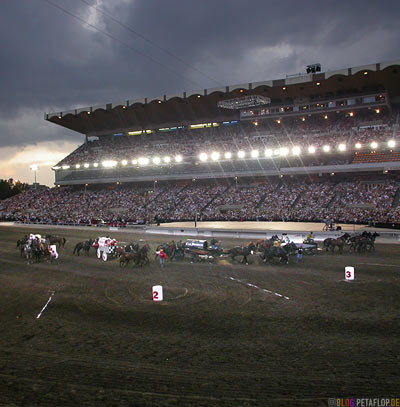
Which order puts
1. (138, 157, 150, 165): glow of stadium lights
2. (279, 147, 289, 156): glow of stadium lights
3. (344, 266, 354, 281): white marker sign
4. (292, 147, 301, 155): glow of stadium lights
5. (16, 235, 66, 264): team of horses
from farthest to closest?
(138, 157, 150, 165): glow of stadium lights < (279, 147, 289, 156): glow of stadium lights < (292, 147, 301, 155): glow of stadium lights < (16, 235, 66, 264): team of horses < (344, 266, 354, 281): white marker sign

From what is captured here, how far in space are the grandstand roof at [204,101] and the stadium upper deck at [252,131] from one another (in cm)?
13

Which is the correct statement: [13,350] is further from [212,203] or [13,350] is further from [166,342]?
[212,203]

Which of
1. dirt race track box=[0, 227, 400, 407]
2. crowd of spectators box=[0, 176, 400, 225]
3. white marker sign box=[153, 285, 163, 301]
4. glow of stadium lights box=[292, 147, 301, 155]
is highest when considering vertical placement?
glow of stadium lights box=[292, 147, 301, 155]

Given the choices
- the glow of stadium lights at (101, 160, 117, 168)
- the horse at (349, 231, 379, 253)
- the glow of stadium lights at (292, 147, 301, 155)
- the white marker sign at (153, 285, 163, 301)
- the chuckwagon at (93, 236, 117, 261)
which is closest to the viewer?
the white marker sign at (153, 285, 163, 301)

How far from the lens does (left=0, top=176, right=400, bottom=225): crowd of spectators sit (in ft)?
117

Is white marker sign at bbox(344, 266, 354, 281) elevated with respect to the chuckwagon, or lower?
lower

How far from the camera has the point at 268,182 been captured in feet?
153

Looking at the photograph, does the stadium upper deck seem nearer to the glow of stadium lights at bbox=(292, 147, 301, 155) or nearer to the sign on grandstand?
the glow of stadium lights at bbox=(292, 147, 301, 155)

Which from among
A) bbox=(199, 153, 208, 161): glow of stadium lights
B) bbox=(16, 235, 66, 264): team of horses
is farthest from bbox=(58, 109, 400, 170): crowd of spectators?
bbox=(16, 235, 66, 264): team of horses

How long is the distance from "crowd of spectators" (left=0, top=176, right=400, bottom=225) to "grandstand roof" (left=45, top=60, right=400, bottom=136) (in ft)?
40.1

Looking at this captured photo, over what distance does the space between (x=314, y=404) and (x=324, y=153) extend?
137 feet

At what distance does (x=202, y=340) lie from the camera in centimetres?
774

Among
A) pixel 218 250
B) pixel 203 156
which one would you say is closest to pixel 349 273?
pixel 218 250

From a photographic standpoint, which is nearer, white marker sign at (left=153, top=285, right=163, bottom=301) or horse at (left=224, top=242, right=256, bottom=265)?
white marker sign at (left=153, top=285, right=163, bottom=301)
